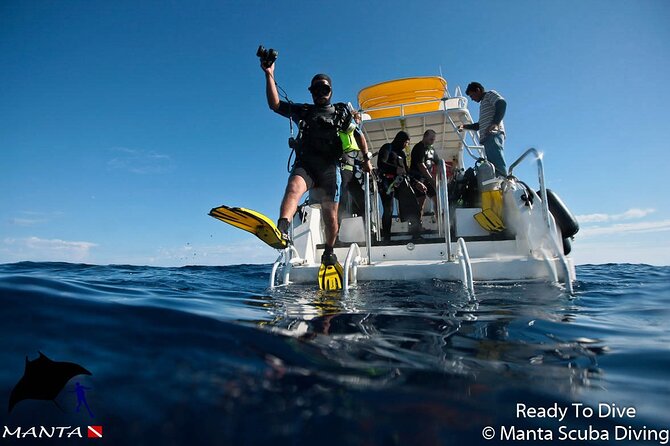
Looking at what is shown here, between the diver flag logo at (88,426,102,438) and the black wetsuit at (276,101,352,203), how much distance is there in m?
2.61

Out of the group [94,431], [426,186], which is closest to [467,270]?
[426,186]

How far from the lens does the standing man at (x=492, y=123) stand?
485 cm

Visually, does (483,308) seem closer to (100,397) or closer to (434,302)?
(434,302)

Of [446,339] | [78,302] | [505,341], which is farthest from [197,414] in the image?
[78,302]

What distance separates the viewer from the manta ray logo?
0.95m

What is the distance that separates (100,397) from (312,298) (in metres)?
1.91

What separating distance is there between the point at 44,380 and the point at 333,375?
0.91 metres

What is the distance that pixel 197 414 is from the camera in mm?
869

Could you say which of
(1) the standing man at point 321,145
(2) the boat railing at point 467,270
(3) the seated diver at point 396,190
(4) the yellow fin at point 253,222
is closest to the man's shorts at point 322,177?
(1) the standing man at point 321,145

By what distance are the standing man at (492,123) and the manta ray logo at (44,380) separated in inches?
199

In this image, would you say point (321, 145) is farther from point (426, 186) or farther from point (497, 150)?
point (497, 150)

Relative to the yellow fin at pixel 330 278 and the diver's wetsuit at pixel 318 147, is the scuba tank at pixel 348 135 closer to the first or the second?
the diver's wetsuit at pixel 318 147

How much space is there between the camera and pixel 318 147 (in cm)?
333

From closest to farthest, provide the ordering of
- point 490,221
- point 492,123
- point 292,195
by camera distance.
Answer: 1. point 292,195
2. point 490,221
3. point 492,123
